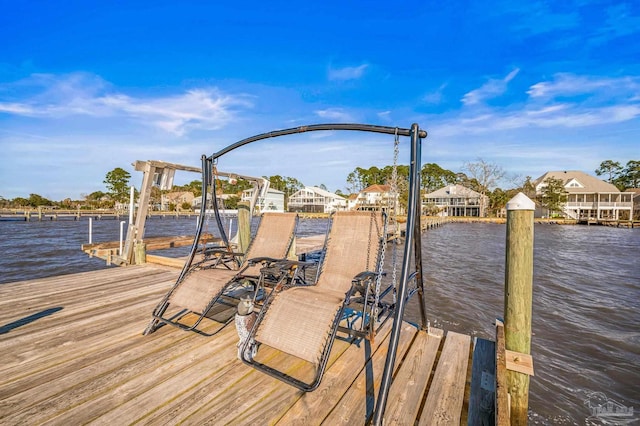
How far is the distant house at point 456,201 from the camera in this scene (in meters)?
50.9

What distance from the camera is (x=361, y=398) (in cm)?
200

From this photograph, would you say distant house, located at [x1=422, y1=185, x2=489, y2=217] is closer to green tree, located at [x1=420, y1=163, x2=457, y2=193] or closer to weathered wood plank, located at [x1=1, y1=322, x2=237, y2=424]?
green tree, located at [x1=420, y1=163, x2=457, y2=193]

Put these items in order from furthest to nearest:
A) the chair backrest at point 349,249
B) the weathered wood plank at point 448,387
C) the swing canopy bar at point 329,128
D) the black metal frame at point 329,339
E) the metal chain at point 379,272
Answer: the chair backrest at point 349,249
the metal chain at point 379,272
the swing canopy bar at point 329,128
the black metal frame at point 329,339
the weathered wood plank at point 448,387

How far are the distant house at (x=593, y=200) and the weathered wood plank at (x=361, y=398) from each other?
54635 mm

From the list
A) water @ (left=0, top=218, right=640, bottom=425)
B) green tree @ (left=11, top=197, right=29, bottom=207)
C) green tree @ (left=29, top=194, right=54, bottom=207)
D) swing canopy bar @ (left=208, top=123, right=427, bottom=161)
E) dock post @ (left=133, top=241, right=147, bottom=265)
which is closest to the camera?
swing canopy bar @ (left=208, top=123, right=427, bottom=161)

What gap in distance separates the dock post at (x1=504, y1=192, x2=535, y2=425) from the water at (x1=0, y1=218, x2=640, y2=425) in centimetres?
147

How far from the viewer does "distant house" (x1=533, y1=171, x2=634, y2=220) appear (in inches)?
1665

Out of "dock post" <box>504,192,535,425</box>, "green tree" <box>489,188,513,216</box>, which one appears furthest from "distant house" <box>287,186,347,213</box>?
"dock post" <box>504,192,535,425</box>

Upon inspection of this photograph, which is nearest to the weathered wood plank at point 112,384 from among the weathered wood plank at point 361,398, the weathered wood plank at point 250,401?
the weathered wood plank at point 250,401

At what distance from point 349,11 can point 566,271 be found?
45.3 feet

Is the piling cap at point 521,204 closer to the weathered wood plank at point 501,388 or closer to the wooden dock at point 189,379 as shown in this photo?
the weathered wood plank at point 501,388

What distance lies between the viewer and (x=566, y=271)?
11297mm

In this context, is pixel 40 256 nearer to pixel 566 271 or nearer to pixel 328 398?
pixel 328 398

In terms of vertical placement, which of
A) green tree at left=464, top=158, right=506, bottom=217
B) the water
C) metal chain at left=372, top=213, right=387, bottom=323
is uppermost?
green tree at left=464, top=158, right=506, bottom=217
